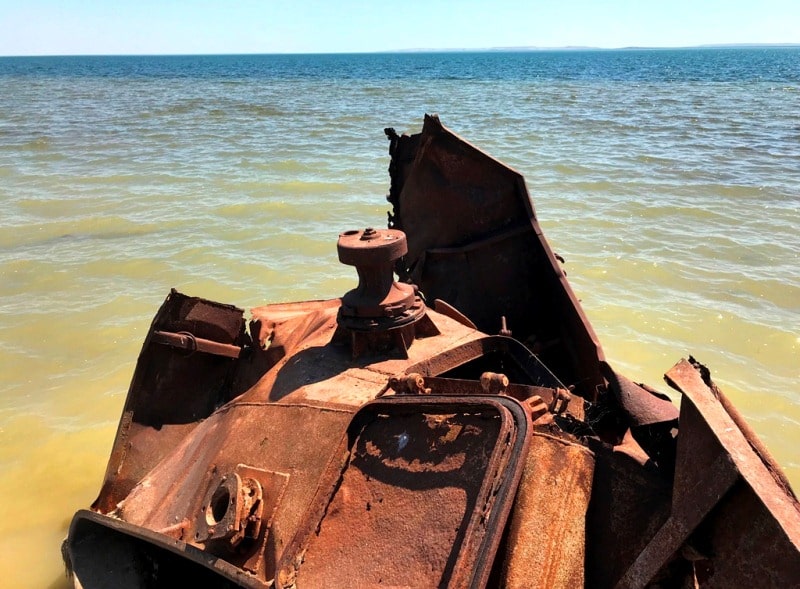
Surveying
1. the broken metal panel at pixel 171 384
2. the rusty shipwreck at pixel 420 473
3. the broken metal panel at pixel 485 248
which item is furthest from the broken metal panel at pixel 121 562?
the broken metal panel at pixel 485 248

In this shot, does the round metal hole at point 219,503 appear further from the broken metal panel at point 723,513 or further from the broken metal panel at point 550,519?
the broken metal panel at point 723,513

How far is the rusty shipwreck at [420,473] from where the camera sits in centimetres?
182

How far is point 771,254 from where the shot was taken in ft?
29.3

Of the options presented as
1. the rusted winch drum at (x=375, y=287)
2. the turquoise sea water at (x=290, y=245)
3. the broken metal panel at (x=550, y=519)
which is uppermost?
the rusted winch drum at (x=375, y=287)

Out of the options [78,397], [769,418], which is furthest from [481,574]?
[78,397]

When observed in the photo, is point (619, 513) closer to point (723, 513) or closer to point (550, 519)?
point (550, 519)

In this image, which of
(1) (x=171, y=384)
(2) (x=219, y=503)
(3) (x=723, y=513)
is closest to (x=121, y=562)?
(2) (x=219, y=503)

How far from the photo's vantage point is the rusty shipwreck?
182 cm

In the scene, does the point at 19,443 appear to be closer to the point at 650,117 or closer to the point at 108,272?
the point at 108,272

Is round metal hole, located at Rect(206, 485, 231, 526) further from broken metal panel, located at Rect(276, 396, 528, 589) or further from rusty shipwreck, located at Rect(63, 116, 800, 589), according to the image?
broken metal panel, located at Rect(276, 396, 528, 589)

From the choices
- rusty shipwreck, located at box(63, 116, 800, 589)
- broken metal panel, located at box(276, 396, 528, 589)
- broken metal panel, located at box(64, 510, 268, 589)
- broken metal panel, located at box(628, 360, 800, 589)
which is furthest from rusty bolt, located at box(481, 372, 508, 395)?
broken metal panel, located at box(64, 510, 268, 589)

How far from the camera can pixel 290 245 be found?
32.4 feet

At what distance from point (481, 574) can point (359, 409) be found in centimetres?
80

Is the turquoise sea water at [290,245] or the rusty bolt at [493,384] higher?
the rusty bolt at [493,384]
